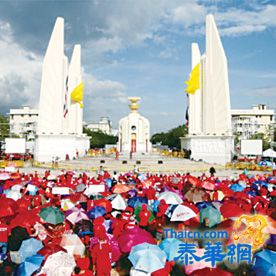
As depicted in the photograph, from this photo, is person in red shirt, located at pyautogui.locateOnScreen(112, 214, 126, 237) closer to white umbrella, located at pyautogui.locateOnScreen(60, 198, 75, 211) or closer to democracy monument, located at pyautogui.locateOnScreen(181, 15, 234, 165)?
white umbrella, located at pyautogui.locateOnScreen(60, 198, 75, 211)

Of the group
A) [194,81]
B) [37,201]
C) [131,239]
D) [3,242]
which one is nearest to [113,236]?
[131,239]

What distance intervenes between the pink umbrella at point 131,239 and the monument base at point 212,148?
31.0 m

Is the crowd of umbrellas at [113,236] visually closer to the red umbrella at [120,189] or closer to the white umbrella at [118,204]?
the white umbrella at [118,204]

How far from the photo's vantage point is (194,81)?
42375 mm

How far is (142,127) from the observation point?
193 ft

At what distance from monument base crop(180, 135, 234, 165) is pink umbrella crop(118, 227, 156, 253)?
102ft

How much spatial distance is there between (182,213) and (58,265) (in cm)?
337

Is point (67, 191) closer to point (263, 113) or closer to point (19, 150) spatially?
point (19, 150)

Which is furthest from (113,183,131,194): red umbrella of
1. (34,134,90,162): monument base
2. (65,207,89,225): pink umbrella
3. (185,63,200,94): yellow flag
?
(185,63,200,94): yellow flag

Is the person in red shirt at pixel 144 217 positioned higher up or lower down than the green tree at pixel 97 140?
lower down

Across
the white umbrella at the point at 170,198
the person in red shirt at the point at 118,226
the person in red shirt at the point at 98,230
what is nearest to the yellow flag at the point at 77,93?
the white umbrella at the point at 170,198

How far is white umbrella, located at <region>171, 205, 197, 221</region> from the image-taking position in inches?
307

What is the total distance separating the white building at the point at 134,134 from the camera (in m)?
58.5

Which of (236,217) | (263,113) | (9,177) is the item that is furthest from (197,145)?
(263,113)
